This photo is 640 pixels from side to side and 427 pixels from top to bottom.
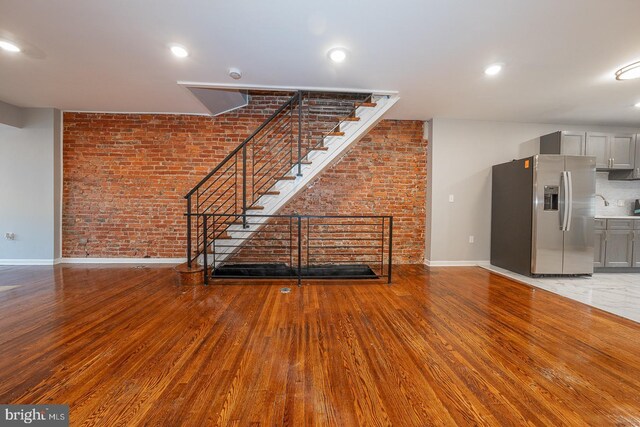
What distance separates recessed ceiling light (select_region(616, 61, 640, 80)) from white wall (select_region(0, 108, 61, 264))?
26.1ft

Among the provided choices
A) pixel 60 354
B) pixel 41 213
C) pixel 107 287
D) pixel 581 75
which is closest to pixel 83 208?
pixel 41 213

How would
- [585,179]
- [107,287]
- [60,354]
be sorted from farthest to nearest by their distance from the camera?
[585,179], [107,287], [60,354]

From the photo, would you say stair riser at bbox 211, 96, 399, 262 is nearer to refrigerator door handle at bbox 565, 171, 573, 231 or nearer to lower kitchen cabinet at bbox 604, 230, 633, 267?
refrigerator door handle at bbox 565, 171, 573, 231

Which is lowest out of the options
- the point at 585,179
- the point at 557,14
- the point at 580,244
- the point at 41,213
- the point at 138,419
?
the point at 138,419

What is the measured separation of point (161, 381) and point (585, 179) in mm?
5620

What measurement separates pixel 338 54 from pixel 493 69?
1797mm

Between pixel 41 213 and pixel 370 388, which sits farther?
pixel 41 213

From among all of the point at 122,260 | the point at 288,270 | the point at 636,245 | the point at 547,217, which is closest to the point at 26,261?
the point at 122,260

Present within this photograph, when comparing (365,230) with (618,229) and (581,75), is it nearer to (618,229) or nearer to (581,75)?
(581,75)

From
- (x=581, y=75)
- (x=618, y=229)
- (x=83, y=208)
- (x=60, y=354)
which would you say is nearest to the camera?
(x=60, y=354)

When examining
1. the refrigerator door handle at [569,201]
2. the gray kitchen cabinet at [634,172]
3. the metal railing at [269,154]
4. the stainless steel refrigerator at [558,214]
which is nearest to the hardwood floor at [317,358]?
the stainless steel refrigerator at [558,214]

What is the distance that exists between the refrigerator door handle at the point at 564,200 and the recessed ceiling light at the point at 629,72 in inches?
50.3

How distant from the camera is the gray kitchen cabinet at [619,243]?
3.99 m

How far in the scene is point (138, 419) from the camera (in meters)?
1.23
